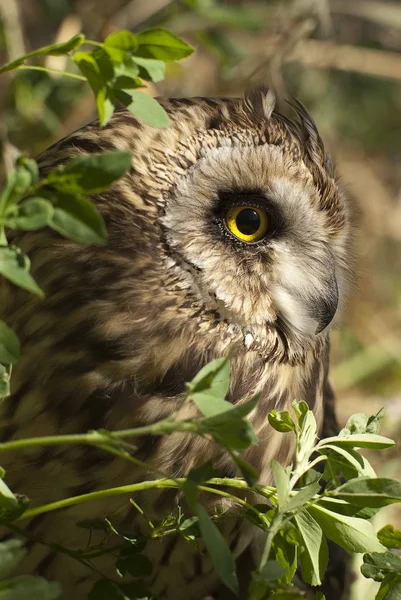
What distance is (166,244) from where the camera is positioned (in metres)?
1.34

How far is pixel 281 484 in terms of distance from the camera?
967 mm

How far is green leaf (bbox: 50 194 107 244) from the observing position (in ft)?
2.98

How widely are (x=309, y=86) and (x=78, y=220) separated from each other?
2.98 meters

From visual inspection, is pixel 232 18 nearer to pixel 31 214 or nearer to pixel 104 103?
pixel 104 103

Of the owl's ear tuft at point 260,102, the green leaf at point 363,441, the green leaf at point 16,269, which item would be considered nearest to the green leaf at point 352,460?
the green leaf at point 363,441

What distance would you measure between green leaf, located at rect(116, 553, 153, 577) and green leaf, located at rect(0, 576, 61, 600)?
31cm

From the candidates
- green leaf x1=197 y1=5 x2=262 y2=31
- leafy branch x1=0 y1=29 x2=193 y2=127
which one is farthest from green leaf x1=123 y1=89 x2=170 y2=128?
green leaf x1=197 y1=5 x2=262 y2=31

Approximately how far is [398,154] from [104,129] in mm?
2780

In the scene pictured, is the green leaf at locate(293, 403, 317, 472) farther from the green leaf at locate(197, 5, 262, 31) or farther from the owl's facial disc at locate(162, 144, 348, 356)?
the green leaf at locate(197, 5, 262, 31)

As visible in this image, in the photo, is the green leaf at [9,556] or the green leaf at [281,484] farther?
the green leaf at [281,484]

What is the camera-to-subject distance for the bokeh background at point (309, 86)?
2.42m

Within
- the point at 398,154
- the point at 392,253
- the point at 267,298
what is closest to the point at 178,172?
the point at 267,298

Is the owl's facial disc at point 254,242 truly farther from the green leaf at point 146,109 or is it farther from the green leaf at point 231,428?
the green leaf at point 231,428

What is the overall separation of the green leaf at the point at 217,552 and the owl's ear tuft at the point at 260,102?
74 cm
